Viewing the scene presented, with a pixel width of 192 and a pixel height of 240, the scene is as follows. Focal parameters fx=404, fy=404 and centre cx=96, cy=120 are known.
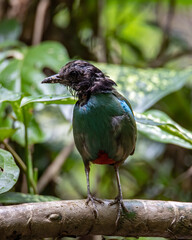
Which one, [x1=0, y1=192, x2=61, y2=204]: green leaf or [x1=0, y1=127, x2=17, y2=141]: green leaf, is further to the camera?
[x1=0, y1=127, x2=17, y2=141]: green leaf

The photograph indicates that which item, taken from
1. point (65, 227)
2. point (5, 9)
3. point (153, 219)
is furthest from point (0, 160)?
point (5, 9)

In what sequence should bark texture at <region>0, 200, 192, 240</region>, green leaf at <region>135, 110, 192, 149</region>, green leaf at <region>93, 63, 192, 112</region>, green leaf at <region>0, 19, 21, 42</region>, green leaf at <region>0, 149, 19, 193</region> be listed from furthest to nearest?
1. green leaf at <region>0, 19, 21, 42</region>
2. green leaf at <region>93, 63, 192, 112</region>
3. green leaf at <region>135, 110, 192, 149</region>
4. green leaf at <region>0, 149, 19, 193</region>
5. bark texture at <region>0, 200, 192, 240</region>

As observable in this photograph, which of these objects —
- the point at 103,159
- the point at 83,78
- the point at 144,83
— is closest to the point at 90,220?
the point at 103,159

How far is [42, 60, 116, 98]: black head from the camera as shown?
1.67 m

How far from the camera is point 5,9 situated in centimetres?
355

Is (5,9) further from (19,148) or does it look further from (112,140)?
(112,140)

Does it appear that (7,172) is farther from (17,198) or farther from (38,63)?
(38,63)

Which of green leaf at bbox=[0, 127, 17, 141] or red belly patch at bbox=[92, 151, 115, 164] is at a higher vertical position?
green leaf at bbox=[0, 127, 17, 141]

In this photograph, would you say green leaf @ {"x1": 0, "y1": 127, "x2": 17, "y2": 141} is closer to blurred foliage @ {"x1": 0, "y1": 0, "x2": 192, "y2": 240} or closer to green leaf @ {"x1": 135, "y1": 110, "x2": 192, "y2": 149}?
blurred foliage @ {"x1": 0, "y1": 0, "x2": 192, "y2": 240}

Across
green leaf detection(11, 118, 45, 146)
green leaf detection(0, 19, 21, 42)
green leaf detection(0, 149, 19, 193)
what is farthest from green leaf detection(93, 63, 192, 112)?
green leaf detection(0, 19, 21, 42)

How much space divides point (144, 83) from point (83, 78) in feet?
2.77

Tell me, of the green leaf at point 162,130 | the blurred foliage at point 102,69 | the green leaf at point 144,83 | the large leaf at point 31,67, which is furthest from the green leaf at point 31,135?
the green leaf at point 162,130

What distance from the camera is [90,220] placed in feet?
4.86

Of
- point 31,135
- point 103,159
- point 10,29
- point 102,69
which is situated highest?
point 10,29
